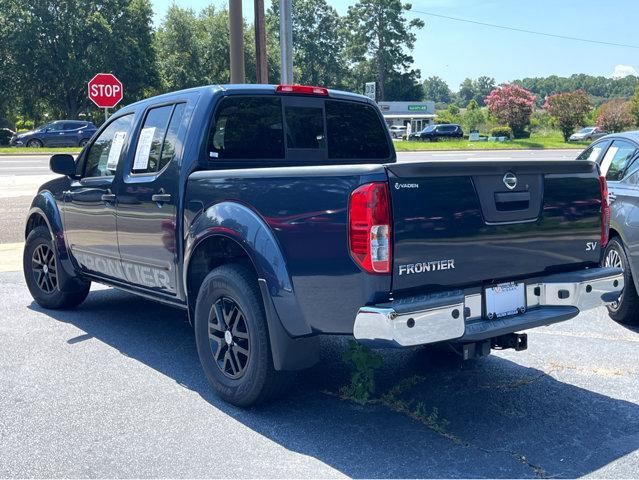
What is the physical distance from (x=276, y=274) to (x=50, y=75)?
46.8 m

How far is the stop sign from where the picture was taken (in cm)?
1647

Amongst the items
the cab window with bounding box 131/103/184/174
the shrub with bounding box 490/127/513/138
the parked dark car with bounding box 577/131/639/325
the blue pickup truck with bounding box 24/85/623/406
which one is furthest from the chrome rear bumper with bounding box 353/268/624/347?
the shrub with bounding box 490/127/513/138

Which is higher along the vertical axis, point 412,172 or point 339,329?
point 412,172

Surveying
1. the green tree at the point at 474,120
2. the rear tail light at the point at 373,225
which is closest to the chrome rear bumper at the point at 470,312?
the rear tail light at the point at 373,225

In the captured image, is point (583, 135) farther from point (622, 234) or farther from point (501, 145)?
point (622, 234)

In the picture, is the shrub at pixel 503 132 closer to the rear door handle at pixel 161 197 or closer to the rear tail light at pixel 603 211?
the rear tail light at pixel 603 211

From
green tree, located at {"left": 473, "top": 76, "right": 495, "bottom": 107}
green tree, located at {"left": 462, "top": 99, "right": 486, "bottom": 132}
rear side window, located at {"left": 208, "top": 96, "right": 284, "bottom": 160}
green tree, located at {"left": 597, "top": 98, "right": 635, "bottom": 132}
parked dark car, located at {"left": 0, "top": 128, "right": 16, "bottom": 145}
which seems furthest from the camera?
green tree, located at {"left": 473, "top": 76, "right": 495, "bottom": 107}

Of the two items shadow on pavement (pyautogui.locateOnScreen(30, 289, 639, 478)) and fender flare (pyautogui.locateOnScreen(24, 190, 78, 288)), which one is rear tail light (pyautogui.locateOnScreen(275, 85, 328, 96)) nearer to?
shadow on pavement (pyautogui.locateOnScreen(30, 289, 639, 478))

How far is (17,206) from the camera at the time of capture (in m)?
14.5

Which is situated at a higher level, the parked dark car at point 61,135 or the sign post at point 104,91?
the sign post at point 104,91

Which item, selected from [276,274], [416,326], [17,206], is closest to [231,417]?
[276,274]

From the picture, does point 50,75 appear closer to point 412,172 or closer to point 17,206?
point 17,206

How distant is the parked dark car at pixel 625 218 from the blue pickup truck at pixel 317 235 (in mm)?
1628

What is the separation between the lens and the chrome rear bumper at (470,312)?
11.6 ft
